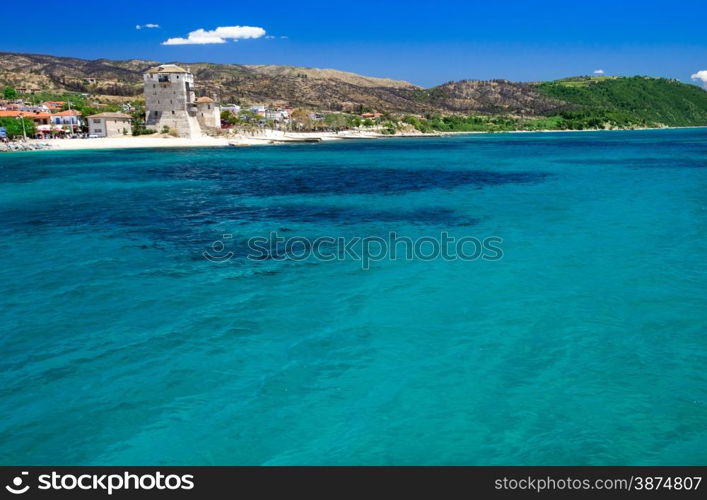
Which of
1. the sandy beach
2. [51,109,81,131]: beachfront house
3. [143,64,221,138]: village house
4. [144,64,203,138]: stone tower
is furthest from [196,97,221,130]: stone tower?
[51,109,81,131]: beachfront house

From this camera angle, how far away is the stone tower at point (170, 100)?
340 ft

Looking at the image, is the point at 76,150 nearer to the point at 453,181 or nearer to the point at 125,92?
the point at 453,181

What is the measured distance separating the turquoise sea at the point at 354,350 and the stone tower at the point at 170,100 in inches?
3495

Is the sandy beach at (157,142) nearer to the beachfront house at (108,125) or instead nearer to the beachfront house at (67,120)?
the beachfront house at (108,125)

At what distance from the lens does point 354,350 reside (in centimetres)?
1063

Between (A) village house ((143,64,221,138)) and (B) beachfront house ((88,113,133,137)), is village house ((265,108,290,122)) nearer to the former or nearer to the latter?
(A) village house ((143,64,221,138))

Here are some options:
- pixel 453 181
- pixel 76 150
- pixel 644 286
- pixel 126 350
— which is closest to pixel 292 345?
pixel 126 350

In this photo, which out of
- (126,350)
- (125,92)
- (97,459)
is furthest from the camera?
(125,92)

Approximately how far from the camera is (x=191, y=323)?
11922mm

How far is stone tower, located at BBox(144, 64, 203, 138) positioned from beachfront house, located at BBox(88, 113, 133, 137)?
4619mm

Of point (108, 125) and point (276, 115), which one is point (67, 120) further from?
point (276, 115)

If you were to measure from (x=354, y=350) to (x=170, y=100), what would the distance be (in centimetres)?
10528

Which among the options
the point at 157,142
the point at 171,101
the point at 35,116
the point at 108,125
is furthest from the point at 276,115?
the point at 35,116

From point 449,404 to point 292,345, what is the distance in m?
3.65
